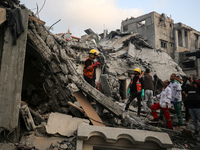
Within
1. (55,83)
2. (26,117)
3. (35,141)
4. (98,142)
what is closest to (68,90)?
(55,83)

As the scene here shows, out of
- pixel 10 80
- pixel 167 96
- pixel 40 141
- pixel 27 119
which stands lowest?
pixel 40 141

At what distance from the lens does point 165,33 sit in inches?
968

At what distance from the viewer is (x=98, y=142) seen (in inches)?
142

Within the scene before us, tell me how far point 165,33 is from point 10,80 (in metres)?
24.7

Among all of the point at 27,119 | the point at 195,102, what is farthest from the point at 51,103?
the point at 195,102

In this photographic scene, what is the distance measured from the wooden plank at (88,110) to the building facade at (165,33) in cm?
1936

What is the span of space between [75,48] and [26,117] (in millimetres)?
7785

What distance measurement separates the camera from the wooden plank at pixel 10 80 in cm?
399

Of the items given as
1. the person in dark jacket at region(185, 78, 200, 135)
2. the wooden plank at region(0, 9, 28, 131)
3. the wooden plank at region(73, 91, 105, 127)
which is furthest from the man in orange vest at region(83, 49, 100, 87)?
the person in dark jacket at region(185, 78, 200, 135)

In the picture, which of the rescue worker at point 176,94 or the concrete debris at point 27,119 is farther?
the rescue worker at point 176,94

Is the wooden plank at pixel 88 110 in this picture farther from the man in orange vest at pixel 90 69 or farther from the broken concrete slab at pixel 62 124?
the man in orange vest at pixel 90 69

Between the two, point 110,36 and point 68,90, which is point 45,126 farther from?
point 110,36

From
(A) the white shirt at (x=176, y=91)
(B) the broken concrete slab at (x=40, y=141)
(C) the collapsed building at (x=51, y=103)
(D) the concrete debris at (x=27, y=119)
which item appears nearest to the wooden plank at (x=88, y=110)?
(C) the collapsed building at (x=51, y=103)

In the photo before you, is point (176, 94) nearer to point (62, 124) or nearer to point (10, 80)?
point (62, 124)
